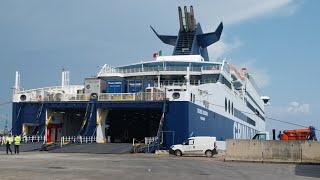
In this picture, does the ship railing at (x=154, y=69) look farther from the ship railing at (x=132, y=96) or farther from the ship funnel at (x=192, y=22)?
the ship funnel at (x=192, y=22)

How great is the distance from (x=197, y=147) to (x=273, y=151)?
7334mm

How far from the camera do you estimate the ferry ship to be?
1373 inches

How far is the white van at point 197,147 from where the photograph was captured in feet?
105

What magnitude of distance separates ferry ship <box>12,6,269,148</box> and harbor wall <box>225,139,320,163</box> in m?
8.39

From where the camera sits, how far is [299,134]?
34219mm

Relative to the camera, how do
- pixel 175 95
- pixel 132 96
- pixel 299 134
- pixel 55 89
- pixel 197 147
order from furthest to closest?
pixel 55 89 < pixel 132 96 < pixel 175 95 < pixel 299 134 < pixel 197 147

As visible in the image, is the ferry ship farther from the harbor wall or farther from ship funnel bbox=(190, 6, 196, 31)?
the harbor wall

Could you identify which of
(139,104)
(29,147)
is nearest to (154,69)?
(139,104)

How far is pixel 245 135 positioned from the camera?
6600 cm

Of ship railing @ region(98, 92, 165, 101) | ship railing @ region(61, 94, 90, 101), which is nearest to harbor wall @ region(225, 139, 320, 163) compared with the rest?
ship railing @ region(98, 92, 165, 101)

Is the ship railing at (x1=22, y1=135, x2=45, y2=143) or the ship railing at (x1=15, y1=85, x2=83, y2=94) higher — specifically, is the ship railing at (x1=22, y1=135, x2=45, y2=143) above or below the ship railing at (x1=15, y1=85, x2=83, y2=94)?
below

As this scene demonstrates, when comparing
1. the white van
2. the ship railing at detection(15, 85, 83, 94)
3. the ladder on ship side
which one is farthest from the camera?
the ship railing at detection(15, 85, 83, 94)

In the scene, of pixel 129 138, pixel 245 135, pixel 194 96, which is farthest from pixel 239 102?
pixel 194 96

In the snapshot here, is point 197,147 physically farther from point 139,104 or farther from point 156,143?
point 139,104
